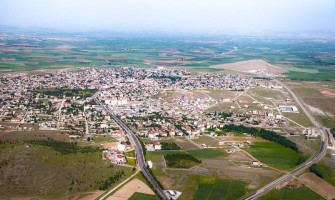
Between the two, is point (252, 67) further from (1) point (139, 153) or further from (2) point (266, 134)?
(1) point (139, 153)

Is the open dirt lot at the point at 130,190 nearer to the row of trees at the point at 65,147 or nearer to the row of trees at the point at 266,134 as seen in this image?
the row of trees at the point at 65,147

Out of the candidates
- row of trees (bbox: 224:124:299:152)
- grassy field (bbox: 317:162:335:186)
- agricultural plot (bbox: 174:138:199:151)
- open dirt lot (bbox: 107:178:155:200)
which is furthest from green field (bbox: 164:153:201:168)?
row of trees (bbox: 224:124:299:152)

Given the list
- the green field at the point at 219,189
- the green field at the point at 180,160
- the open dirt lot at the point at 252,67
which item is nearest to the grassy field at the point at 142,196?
the green field at the point at 219,189

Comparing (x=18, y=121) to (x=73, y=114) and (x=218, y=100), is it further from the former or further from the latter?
(x=218, y=100)

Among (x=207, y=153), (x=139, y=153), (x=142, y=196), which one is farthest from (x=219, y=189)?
(x=139, y=153)

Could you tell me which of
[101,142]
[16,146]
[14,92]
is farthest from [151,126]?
[14,92]

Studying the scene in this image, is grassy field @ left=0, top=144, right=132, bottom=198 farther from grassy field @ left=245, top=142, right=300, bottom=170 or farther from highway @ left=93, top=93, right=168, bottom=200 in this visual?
grassy field @ left=245, top=142, right=300, bottom=170
